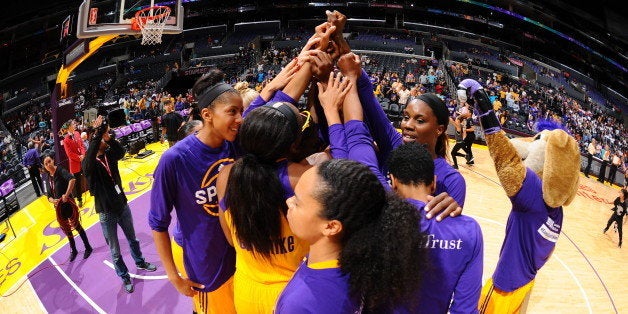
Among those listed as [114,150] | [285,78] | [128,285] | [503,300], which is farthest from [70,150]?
[503,300]

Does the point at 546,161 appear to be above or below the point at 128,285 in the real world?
above

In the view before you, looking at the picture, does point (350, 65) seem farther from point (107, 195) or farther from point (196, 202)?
point (107, 195)

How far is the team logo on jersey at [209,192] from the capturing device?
2.57 m

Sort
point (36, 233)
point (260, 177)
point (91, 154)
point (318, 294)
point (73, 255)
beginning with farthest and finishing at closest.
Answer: point (36, 233) → point (73, 255) → point (91, 154) → point (260, 177) → point (318, 294)

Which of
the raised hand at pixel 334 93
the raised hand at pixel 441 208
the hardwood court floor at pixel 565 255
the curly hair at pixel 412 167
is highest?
the raised hand at pixel 334 93

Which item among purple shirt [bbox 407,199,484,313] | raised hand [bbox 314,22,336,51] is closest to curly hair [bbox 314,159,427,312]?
purple shirt [bbox 407,199,484,313]

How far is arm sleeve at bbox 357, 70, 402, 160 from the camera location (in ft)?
7.97

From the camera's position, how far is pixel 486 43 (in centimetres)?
2967

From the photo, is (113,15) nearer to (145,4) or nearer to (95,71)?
(145,4)

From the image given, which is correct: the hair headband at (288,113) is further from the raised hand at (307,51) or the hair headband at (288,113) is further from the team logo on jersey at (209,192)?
the team logo on jersey at (209,192)

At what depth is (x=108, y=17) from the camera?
9469mm

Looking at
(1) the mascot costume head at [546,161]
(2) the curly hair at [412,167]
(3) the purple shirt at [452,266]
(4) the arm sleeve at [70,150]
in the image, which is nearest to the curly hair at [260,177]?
(2) the curly hair at [412,167]

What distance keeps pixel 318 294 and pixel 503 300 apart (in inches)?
74.2

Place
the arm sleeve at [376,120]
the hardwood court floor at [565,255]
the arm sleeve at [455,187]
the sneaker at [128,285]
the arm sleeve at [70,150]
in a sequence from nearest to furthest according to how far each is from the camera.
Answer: the arm sleeve at [376,120] → the arm sleeve at [455,187] → the sneaker at [128,285] → the hardwood court floor at [565,255] → the arm sleeve at [70,150]
